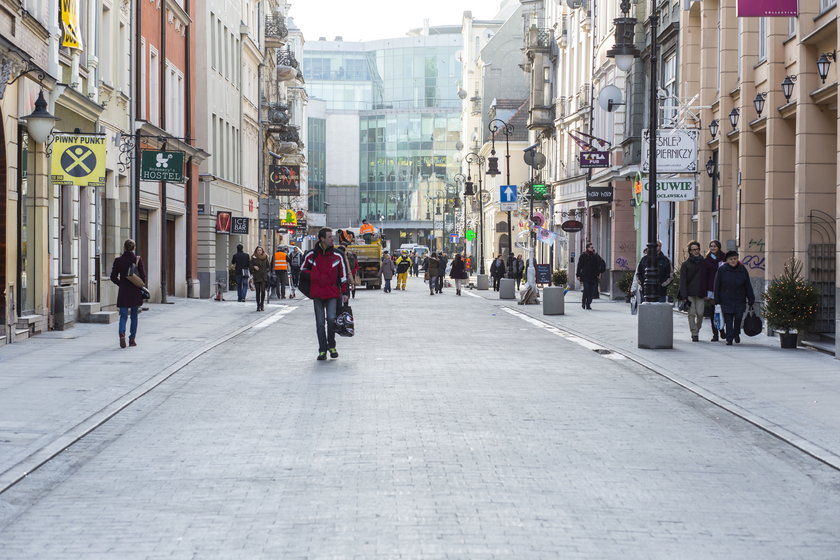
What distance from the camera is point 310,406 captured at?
12.4 metres

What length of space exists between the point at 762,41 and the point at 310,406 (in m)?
17.1

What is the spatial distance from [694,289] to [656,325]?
263 cm

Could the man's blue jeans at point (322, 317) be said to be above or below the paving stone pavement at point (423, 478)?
above

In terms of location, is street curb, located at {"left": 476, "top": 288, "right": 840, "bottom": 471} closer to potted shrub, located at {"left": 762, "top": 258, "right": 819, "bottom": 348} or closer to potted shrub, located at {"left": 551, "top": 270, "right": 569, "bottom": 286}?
potted shrub, located at {"left": 762, "top": 258, "right": 819, "bottom": 348}

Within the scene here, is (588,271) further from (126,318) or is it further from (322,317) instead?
(322,317)

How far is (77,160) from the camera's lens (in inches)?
842

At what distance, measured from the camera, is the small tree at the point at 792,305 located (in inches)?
786

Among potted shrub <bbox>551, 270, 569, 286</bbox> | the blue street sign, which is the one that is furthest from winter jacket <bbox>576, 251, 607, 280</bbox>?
potted shrub <bbox>551, 270, 569, 286</bbox>


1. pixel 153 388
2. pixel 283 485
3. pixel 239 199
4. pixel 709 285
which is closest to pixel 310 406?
pixel 153 388

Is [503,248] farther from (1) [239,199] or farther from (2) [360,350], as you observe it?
(2) [360,350]

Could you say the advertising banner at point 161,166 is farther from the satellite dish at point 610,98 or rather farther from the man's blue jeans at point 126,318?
the satellite dish at point 610,98

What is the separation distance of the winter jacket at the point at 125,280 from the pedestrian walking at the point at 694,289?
9.10 metres

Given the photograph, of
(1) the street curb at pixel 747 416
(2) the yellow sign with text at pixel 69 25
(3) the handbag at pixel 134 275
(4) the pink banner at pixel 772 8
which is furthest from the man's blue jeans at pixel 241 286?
(4) the pink banner at pixel 772 8

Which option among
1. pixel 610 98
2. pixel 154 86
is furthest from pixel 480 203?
pixel 154 86
